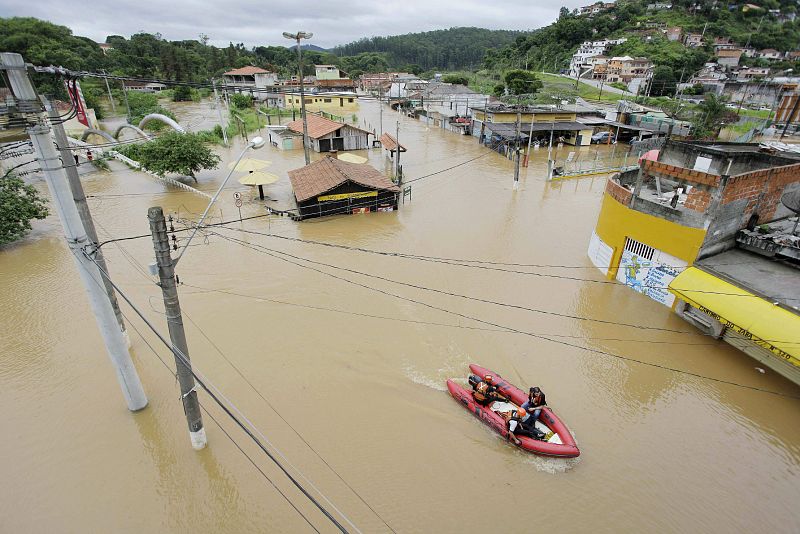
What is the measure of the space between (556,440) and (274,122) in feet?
166

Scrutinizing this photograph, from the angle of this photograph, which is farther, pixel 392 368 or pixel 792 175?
pixel 792 175

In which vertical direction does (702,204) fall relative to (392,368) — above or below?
above

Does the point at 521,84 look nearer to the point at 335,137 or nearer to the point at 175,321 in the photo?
the point at 335,137

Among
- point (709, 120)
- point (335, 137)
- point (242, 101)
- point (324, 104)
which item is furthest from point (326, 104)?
point (709, 120)

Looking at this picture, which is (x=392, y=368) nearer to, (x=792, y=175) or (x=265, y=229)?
(x=265, y=229)

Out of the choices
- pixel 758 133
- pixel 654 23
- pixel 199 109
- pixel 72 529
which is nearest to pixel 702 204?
pixel 72 529

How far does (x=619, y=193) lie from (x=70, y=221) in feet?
50.7

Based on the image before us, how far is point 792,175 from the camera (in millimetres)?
13961

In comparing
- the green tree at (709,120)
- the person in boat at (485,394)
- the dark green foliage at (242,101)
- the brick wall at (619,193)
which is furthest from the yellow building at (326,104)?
the person in boat at (485,394)

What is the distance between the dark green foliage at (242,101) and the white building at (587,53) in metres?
66.6

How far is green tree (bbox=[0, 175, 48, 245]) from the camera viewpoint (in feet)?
53.6

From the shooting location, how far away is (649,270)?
547 inches

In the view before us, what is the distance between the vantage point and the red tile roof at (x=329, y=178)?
800 inches

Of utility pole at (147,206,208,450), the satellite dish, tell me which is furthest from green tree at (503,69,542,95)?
utility pole at (147,206,208,450)
